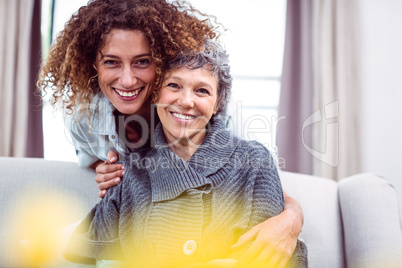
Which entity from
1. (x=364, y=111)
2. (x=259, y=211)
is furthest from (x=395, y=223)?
(x=364, y=111)

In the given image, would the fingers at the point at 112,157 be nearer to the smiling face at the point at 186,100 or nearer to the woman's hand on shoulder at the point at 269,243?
the smiling face at the point at 186,100

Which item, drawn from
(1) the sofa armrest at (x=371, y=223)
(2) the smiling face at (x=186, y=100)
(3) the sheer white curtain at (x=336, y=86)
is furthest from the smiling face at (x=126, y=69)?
(3) the sheer white curtain at (x=336, y=86)

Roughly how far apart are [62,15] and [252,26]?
36.9 inches

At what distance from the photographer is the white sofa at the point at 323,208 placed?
1.25 metres

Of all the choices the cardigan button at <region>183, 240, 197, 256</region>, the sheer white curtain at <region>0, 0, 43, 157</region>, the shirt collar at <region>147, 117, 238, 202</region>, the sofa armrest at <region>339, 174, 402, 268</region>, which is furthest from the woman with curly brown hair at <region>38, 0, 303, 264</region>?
the sheer white curtain at <region>0, 0, 43, 157</region>

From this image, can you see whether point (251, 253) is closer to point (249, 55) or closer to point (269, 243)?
point (269, 243)

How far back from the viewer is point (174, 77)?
0.97 m

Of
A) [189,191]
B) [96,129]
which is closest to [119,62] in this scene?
[96,129]

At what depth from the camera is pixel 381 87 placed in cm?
250

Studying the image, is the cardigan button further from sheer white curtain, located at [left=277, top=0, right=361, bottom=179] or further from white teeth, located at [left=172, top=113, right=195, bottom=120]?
sheer white curtain, located at [left=277, top=0, right=361, bottom=179]

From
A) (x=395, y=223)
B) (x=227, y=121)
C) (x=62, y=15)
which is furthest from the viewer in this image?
(x=62, y=15)

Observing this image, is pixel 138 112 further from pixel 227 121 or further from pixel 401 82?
pixel 401 82

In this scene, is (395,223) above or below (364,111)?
below

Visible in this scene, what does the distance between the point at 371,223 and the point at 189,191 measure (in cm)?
65
